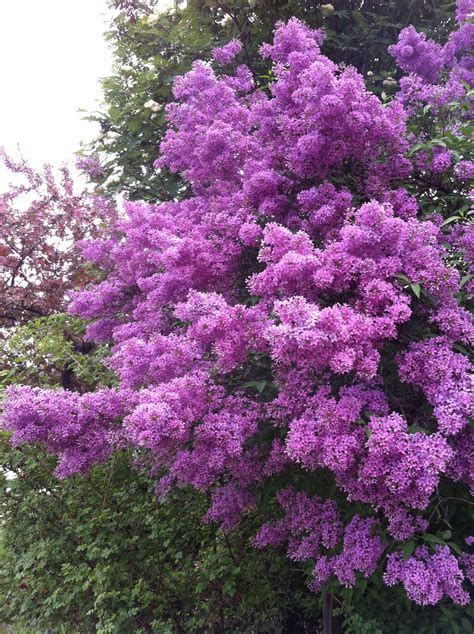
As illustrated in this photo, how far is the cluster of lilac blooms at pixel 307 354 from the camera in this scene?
1892 millimetres

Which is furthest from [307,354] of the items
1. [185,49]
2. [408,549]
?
[185,49]

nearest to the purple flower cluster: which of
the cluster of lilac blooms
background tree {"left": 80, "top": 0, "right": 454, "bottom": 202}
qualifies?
the cluster of lilac blooms

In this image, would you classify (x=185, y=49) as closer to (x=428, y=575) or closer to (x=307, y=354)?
(x=307, y=354)

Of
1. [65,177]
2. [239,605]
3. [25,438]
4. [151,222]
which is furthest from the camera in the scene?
[65,177]

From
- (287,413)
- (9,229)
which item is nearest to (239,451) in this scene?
(287,413)

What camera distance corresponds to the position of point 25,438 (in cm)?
227

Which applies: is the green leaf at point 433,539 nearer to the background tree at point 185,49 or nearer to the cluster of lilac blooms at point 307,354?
the cluster of lilac blooms at point 307,354

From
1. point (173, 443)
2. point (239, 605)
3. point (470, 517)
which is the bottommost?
point (239, 605)

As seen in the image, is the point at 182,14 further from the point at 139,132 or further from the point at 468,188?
the point at 468,188

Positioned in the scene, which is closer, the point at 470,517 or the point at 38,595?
the point at 470,517

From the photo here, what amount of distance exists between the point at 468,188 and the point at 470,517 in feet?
5.58

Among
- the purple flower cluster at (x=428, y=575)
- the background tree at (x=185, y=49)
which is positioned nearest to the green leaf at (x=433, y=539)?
the purple flower cluster at (x=428, y=575)

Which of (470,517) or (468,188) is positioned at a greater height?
(468,188)

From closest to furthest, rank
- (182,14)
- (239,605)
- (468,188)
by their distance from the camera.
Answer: (468,188)
(239,605)
(182,14)
